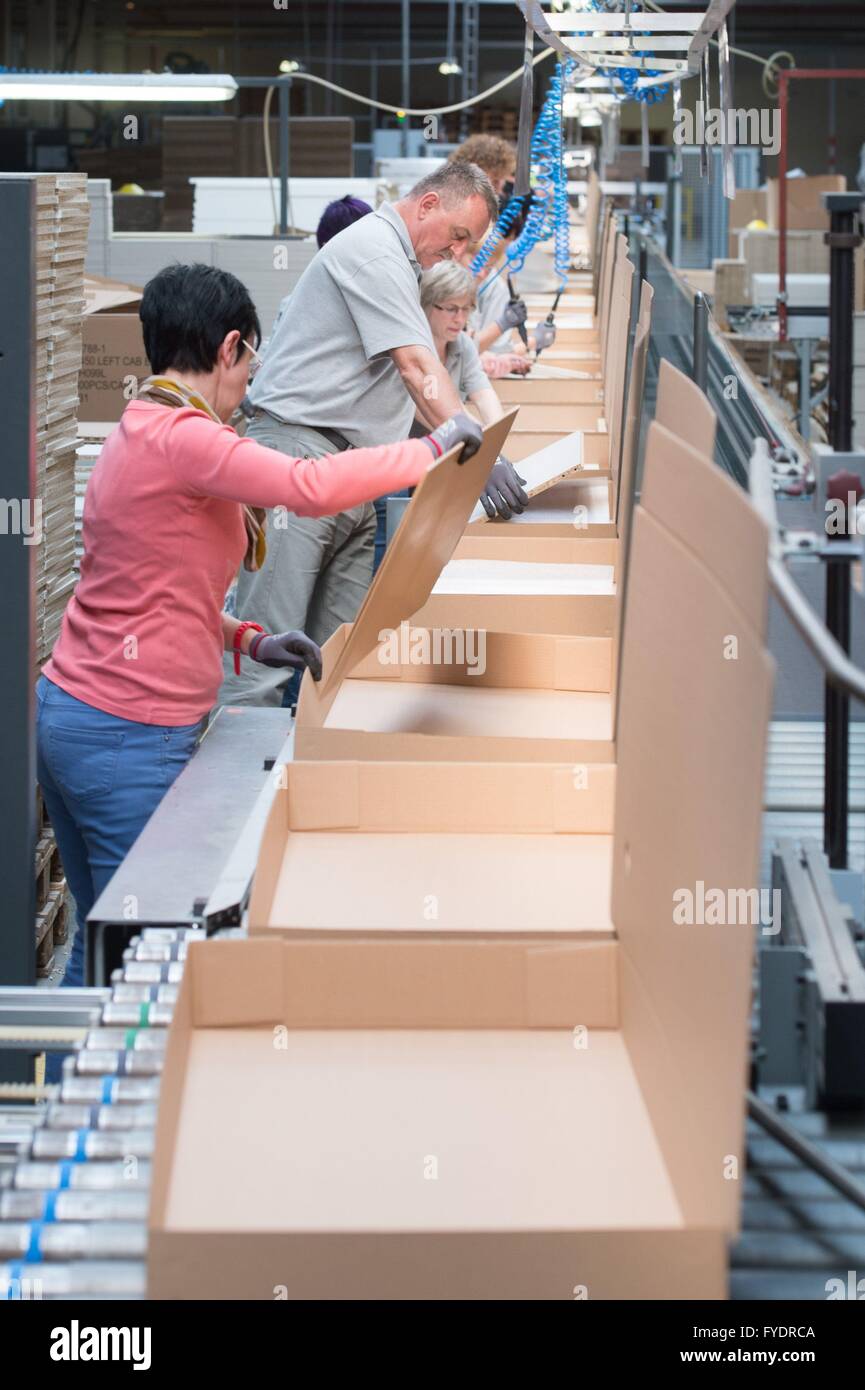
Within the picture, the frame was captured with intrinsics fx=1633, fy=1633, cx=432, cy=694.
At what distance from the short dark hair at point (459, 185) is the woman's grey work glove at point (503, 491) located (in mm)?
615

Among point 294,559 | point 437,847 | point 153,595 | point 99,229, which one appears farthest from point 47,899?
point 99,229

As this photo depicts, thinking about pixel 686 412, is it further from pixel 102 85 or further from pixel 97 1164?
pixel 102 85

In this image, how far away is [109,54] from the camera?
2570 centimetres

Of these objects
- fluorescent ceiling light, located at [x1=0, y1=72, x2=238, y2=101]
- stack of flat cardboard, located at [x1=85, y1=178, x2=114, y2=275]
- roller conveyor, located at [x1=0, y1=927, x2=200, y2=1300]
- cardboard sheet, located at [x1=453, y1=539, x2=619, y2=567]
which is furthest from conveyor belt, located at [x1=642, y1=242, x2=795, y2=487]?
stack of flat cardboard, located at [x1=85, y1=178, x2=114, y2=275]

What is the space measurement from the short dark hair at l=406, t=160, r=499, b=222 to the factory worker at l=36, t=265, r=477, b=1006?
1.18m

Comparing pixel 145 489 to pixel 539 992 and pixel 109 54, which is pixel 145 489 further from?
pixel 109 54

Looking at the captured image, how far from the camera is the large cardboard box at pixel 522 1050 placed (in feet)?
3.46

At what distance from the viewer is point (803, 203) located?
42.6ft

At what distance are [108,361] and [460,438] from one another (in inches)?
138

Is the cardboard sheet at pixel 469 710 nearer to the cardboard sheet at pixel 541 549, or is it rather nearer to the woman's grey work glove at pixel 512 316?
the cardboard sheet at pixel 541 549

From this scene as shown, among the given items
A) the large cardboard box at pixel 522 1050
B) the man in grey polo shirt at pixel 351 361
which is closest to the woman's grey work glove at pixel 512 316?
the man in grey polo shirt at pixel 351 361

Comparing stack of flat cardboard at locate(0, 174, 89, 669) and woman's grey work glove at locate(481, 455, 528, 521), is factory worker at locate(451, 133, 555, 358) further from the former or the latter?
stack of flat cardboard at locate(0, 174, 89, 669)

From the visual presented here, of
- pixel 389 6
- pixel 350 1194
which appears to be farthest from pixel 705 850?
pixel 389 6

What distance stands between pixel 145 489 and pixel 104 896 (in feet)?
2.87
